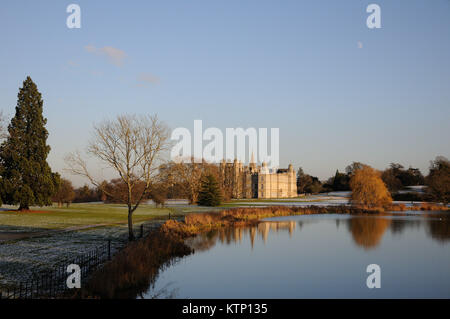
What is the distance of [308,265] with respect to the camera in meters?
14.9

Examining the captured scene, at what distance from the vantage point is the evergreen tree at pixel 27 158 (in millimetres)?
31453

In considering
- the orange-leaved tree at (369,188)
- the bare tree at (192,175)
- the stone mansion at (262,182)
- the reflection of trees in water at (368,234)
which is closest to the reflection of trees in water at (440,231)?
the reflection of trees in water at (368,234)

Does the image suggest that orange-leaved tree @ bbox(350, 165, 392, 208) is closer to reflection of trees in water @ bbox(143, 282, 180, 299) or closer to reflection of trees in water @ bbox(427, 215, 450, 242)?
reflection of trees in water @ bbox(427, 215, 450, 242)

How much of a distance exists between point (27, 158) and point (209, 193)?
22.9m

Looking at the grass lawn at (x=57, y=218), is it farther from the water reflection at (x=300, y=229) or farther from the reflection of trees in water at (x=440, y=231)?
the reflection of trees in water at (x=440, y=231)

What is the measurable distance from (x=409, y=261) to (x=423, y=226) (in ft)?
48.0

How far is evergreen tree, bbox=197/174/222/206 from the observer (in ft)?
161

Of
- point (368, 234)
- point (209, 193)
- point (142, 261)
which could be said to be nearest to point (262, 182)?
point (209, 193)

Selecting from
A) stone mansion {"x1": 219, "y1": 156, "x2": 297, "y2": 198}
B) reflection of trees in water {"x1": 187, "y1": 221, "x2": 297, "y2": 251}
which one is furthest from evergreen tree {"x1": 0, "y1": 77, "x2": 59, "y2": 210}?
stone mansion {"x1": 219, "y1": 156, "x2": 297, "y2": 198}

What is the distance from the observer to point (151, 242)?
16391mm

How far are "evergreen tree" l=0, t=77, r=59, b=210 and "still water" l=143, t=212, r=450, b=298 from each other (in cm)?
1744

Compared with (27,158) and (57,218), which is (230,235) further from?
(27,158)
